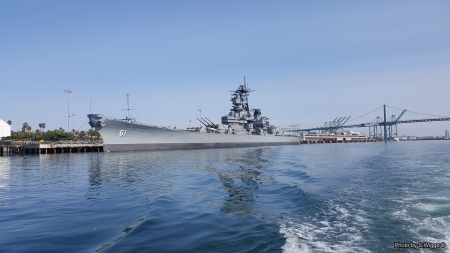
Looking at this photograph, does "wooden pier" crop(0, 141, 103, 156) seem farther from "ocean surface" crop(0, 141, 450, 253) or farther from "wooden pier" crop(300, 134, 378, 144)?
"wooden pier" crop(300, 134, 378, 144)

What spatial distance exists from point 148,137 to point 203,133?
37.4 ft

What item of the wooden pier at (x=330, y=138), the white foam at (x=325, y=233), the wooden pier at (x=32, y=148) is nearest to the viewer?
the white foam at (x=325, y=233)

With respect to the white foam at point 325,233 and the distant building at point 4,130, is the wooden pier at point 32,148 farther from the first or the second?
the white foam at point 325,233

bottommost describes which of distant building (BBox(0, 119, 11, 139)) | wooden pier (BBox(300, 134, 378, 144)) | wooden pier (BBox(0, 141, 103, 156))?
wooden pier (BBox(300, 134, 378, 144))

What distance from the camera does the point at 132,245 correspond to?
6.76 metres

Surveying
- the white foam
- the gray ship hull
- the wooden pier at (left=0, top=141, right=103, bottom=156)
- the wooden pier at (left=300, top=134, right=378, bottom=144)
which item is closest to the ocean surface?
the white foam

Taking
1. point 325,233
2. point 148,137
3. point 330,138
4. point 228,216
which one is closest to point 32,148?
point 148,137

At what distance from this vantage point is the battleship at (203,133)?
44.9 meters

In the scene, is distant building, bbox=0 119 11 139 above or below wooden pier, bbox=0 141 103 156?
above

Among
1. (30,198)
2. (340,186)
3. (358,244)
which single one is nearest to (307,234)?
(358,244)

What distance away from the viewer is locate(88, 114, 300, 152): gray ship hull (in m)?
44.1

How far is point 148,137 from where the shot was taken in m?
48.3

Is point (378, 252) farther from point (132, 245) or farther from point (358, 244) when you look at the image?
point (132, 245)

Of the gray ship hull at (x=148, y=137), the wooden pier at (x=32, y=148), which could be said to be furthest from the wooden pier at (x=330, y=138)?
the wooden pier at (x=32, y=148)
